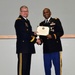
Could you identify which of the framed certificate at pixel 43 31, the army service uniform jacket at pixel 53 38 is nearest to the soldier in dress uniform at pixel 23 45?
the framed certificate at pixel 43 31

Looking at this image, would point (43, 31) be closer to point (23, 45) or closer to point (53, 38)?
point (53, 38)

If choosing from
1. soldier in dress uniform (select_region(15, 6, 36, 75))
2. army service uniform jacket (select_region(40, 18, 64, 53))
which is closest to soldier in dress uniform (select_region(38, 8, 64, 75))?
army service uniform jacket (select_region(40, 18, 64, 53))

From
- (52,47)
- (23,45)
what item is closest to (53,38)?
(52,47)

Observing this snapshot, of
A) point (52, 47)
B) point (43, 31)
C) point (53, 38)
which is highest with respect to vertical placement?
point (43, 31)

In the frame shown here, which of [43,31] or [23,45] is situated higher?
[43,31]

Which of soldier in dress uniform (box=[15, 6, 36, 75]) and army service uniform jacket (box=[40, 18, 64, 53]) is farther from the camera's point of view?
army service uniform jacket (box=[40, 18, 64, 53])

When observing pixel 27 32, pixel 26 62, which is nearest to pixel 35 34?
pixel 27 32

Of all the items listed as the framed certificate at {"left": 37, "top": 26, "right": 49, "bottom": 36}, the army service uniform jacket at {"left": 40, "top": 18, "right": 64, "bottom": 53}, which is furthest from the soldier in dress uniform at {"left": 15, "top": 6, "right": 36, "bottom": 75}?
the army service uniform jacket at {"left": 40, "top": 18, "right": 64, "bottom": 53}

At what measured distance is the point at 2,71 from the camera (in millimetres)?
3598

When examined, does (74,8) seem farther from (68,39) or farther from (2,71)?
(2,71)

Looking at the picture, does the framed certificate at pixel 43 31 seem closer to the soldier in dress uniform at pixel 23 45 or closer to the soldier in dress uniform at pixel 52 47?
the soldier in dress uniform at pixel 52 47

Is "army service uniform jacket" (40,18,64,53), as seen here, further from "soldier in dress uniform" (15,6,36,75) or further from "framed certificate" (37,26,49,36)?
"soldier in dress uniform" (15,6,36,75)

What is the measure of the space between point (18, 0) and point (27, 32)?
1.08 metres

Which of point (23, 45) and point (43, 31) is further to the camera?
point (43, 31)
